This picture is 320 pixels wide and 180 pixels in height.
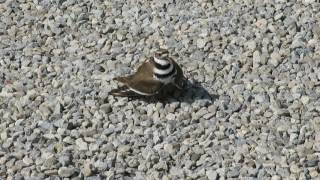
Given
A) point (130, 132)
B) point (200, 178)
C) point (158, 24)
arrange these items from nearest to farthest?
point (200, 178)
point (130, 132)
point (158, 24)

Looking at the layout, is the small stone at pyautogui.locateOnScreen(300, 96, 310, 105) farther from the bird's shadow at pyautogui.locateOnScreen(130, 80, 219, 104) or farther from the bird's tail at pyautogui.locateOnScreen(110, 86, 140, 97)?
the bird's tail at pyautogui.locateOnScreen(110, 86, 140, 97)

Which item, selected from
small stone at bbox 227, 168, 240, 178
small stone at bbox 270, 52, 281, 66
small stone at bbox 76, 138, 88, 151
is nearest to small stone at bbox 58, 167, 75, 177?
small stone at bbox 76, 138, 88, 151

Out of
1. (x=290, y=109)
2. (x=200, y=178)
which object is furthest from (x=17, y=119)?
(x=290, y=109)

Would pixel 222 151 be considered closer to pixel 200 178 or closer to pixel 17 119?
pixel 200 178

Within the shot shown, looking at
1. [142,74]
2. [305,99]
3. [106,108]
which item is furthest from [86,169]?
[305,99]

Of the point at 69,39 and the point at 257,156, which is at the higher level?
the point at 69,39

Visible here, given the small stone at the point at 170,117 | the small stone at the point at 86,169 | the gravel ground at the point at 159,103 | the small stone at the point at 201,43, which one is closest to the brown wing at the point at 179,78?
the gravel ground at the point at 159,103
